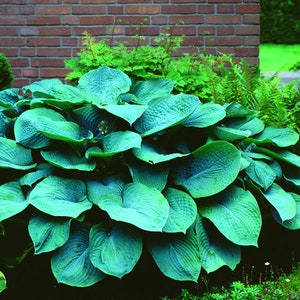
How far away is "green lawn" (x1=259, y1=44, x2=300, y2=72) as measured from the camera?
12.9 m

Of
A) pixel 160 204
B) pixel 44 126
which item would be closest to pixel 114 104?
pixel 44 126

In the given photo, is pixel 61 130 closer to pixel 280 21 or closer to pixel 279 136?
pixel 279 136

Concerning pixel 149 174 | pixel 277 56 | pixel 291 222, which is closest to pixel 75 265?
pixel 149 174

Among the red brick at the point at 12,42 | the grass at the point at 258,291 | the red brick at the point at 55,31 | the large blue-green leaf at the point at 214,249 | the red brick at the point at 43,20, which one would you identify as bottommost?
the grass at the point at 258,291

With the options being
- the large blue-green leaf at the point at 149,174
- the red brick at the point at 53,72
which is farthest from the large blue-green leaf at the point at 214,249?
the red brick at the point at 53,72

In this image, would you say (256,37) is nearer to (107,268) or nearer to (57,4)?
(57,4)

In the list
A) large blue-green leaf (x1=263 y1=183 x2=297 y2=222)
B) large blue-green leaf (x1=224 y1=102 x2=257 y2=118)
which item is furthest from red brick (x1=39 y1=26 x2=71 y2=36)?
large blue-green leaf (x1=263 y1=183 x2=297 y2=222)

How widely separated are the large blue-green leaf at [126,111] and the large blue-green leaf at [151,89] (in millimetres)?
404

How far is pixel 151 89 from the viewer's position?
3.64 m

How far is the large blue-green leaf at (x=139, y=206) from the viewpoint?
261 cm

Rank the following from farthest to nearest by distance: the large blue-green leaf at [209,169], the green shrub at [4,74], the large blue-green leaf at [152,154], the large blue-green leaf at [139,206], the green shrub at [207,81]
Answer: the green shrub at [4,74] < the green shrub at [207,81] < the large blue-green leaf at [209,169] < the large blue-green leaf at [152,154] < the large blue-green leaf at [139,206]

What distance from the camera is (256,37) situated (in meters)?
5.80

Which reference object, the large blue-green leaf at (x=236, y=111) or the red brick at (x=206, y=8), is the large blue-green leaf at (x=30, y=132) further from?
the red brick at (x=206, y=8)

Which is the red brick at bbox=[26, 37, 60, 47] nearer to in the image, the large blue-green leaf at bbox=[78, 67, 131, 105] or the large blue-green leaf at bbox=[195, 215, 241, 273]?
the large blue-green leaf at bbox=[78, 67, 131, 105]
